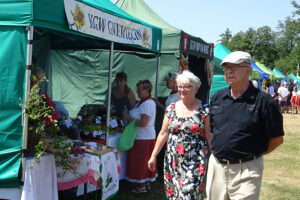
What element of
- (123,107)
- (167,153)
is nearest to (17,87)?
(167,153)

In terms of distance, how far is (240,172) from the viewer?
2621 mm

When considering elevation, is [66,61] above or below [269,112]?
above

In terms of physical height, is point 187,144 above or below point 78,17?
below

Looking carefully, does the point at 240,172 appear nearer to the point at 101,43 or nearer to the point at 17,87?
the point at 17,87

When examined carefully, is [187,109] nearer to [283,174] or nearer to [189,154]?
[189,154]

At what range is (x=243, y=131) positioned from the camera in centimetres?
256

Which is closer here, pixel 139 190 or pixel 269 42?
pixel 139 190

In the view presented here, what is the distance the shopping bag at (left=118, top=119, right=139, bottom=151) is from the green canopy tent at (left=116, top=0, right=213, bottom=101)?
6.82 ft

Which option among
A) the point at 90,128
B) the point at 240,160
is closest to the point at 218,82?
the point at 90,128

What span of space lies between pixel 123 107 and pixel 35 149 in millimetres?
2650

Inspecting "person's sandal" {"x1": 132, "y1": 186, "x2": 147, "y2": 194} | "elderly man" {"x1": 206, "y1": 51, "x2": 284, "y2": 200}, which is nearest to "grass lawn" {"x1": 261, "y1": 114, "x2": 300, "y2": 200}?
"person's sandal" {"x1": 132, "y1": 186, "x2": 147, "y2": 194}

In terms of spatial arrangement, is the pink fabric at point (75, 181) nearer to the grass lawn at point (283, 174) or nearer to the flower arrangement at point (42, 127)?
the flower arrangement at point (42, 127)

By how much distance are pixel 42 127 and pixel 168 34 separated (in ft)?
12.9

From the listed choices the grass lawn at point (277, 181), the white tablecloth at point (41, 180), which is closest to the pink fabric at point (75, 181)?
the white tablecloth at point (41, 180)
